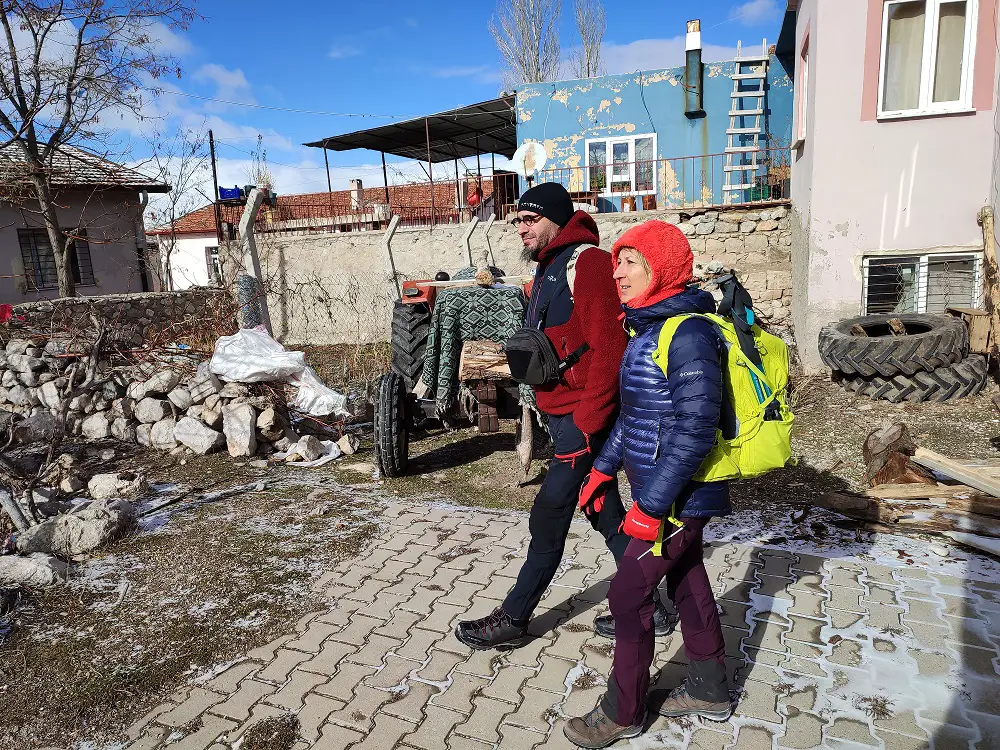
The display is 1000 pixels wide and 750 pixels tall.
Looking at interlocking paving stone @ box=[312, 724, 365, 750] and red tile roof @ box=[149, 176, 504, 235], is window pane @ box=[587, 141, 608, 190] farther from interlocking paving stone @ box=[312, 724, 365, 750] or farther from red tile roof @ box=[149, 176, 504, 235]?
interlocking paving stone @ box=[312, 724, 365, 750]

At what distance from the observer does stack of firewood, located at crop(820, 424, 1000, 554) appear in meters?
3.71

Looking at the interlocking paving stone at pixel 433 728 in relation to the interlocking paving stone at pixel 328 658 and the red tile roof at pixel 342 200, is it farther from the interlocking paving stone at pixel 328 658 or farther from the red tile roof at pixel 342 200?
the red tile roof at pixel 342 200

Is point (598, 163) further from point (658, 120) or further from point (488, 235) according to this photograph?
point (488, 235)

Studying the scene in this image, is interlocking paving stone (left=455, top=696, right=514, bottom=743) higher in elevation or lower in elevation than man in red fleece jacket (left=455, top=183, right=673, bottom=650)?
lower

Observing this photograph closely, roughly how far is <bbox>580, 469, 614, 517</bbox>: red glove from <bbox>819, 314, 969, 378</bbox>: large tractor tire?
16.8 ft

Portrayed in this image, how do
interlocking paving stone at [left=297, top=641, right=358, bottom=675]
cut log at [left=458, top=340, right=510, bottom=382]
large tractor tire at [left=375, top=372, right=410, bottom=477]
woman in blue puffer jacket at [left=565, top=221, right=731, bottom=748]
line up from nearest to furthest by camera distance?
woman in blue puffer jacket at [left=565, top=221, right=731, bottom=748], interlocking paving stone at [left=297, top=641, right=358, bottom=675], cut log at [left=458, top=340, right=510, bottom=382], large tractor tire at [left=375, top=372, right=410, bottom=477]

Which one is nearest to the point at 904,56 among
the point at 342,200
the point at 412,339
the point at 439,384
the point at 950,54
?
the point at 950,54

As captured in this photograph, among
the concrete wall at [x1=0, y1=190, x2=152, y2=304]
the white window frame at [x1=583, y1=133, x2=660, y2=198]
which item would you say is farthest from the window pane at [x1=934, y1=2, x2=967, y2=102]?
the concrete wall at [x1=0, y1=190, x2=152, y2=304]

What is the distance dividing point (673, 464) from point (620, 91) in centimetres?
1417

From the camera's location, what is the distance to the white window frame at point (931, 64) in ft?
22.5

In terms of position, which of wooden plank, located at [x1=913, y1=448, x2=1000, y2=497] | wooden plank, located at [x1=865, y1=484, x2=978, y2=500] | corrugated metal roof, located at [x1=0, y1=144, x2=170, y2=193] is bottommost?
wooden plank, located at [x1=865, y1=484, x2=978, y2=500]

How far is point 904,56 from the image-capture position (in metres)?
7.23

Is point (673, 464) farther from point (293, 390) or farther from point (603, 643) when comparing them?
point (293, 390)

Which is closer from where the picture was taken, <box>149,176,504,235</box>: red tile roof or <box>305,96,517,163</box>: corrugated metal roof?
<box>305,96,517,163</box>: corrugated metal roof
